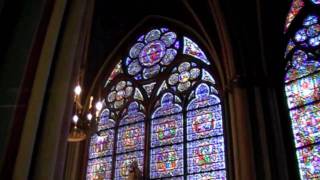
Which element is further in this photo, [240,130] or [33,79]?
[240,130]

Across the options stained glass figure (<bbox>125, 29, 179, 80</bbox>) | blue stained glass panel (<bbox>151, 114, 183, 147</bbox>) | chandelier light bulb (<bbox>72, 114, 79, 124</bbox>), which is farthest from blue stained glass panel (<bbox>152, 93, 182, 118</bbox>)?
chandelier light bulb (<bbox>72, 114, 79, 124</bbox>)

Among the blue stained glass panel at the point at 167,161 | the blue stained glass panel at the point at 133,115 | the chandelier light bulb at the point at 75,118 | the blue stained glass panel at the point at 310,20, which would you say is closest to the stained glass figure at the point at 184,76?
the blue stained glass panel at the point at 133,115

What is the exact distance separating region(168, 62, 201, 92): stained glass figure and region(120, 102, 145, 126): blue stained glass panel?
1.07 m

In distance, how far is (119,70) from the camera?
12.8 m

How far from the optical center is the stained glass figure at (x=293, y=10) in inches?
407

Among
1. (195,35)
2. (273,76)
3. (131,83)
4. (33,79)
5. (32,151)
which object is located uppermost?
(195,35)

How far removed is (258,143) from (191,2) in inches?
174

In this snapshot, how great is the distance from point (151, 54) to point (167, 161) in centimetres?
333

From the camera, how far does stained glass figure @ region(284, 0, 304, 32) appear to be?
10.3 metres

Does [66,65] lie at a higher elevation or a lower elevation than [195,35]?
lower

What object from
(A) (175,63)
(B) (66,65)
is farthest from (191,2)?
(B) (66,65)

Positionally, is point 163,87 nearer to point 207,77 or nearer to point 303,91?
point 207,77

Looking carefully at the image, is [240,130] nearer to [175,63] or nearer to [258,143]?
[258,143]

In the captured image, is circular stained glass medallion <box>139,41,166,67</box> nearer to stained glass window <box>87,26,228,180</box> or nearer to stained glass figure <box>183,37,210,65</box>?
stained glass window <box>87,26,228,180</box>
